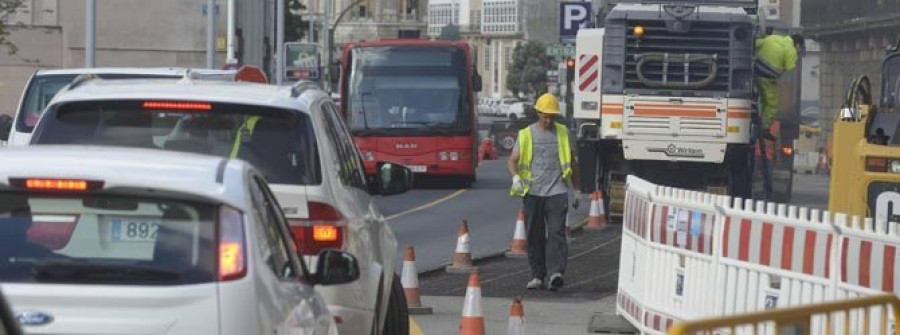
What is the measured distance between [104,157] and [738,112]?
64.7 feet

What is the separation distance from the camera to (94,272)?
614 cm

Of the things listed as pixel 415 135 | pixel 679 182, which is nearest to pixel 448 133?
pixel 415 135

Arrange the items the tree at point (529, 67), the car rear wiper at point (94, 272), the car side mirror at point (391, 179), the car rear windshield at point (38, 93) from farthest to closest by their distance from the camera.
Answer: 1. the tree at point (529, 67)
2. the car rear windshield at point (38, 93)
3. the car side mirror at point (391, 179)
4. the car rear wiper at point (94, 272)

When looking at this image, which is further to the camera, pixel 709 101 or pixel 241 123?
pixel 709 101

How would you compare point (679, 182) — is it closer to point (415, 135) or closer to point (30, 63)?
point (415, 135)

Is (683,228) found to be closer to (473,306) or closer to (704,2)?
(473,306)

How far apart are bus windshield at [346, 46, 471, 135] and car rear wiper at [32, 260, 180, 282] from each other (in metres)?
31.4

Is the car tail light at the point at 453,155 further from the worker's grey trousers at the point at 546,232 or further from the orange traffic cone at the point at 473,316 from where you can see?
Answer: the orange traffic cone at the point at 473,316

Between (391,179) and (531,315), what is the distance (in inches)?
137

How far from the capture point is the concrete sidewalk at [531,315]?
547 inches

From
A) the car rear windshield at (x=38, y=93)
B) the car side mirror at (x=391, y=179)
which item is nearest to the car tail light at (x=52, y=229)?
the car side mirror at (x=391, y=179)

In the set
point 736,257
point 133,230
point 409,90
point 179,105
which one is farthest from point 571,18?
point 133,230

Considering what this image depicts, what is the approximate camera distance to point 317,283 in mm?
7359

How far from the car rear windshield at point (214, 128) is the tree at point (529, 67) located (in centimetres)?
11222
